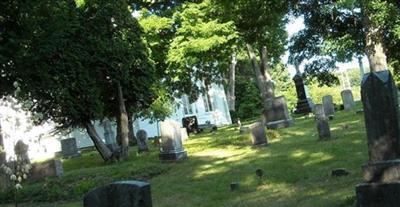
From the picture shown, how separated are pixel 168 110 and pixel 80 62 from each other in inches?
568

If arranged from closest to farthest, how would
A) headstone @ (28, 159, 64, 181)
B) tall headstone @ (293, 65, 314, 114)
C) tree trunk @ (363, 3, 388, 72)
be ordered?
headstone @ (28, 159, 64, 181), tree trunk @ (363, 3, 388, 72), tall headstone @ (293, 65, 314, 114)

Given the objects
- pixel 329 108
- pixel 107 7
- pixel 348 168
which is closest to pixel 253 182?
pixel 348 168

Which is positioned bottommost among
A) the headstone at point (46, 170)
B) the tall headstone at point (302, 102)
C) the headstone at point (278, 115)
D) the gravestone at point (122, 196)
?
the gravestone at point (122, 196)

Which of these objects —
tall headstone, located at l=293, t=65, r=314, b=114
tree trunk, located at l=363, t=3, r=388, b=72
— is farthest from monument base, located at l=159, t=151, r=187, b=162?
tall headstone, located at l=293, t=65, r=314, b=114

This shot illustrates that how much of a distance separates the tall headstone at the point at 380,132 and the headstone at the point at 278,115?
1579 cm

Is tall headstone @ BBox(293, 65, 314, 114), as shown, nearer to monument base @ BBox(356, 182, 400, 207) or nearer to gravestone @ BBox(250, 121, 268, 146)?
gravestone @ BBox(250, 121, 268, 146)

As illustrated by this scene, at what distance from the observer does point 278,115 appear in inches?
969

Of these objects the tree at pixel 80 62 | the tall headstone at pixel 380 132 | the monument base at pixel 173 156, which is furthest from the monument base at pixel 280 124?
the tall headstone at pixel 380 132

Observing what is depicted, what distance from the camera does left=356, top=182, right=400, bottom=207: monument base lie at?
7578 millimetres

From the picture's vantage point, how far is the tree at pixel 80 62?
17141 mm

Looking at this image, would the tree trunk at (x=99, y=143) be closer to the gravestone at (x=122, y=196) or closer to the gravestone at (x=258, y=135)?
the gravestone at (x=258, y=135)

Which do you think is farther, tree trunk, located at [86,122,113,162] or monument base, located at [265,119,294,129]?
monument base, located at [265,119,294,129]

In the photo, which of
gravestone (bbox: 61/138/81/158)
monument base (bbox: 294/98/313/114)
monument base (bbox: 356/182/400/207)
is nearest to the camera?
monument base (bbox: 356/182/400/207)

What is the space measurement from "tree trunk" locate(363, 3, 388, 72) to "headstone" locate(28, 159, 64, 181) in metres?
11.5
